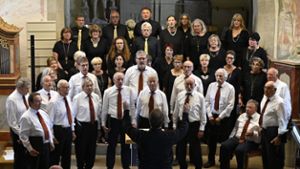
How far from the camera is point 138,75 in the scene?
27.5 ft

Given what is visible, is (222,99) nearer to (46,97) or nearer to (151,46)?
(151,46)

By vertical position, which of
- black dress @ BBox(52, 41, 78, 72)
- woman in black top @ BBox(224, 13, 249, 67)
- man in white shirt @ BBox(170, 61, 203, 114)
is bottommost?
A: man in white shirt @ BBox(170, 61, 203, 114)

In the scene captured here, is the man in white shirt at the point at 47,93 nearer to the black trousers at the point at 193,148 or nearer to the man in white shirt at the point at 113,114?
the man in white shirt at the point at 113,114

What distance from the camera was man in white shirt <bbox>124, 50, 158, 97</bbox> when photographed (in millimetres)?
8328

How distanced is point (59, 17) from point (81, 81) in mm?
2741

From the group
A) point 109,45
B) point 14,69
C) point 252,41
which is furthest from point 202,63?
point 14,69

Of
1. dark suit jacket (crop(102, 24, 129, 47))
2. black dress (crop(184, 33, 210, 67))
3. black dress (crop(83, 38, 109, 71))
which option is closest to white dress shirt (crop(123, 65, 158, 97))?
black dress (crop(83, 38, 109, 71))

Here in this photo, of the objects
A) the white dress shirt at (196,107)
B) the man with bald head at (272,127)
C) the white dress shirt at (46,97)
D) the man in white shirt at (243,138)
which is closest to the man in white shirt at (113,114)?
the white dress shirt at (46,97)

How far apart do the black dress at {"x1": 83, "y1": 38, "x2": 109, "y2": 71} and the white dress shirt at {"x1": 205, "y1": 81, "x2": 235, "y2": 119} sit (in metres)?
1.78

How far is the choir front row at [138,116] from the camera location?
24.7 feet

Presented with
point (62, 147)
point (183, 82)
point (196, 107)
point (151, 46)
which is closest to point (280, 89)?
point (196, 107)

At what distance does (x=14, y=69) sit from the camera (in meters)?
9.46

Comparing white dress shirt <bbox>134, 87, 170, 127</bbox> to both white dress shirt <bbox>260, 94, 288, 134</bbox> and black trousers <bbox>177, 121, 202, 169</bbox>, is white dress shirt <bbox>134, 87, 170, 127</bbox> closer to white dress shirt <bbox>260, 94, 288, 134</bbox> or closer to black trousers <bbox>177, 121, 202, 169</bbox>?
black trousers <bbox>177, 121, 202, 169</bbox>

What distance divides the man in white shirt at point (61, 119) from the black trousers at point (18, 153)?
36 centimetres
